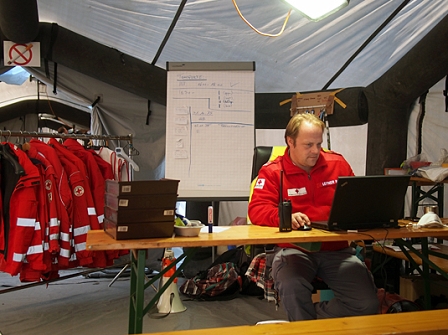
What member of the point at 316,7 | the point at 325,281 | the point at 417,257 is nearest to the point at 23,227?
the point at 325,281

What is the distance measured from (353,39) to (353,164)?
3.74 ft

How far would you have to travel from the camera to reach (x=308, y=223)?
7.03ft

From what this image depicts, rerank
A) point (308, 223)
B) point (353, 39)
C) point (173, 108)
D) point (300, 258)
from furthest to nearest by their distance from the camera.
Result: point (353, 39)
point (173, 108)
point (300, 258)
point (308, 223)

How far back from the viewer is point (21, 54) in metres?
4.40

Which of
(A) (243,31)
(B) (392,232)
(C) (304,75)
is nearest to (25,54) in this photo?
(A) (243,31)

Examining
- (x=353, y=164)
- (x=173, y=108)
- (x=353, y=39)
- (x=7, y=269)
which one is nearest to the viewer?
(x=7, y=269)

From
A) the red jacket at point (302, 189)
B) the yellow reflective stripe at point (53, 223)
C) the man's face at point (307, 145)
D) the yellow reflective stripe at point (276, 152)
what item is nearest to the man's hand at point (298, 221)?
the red jacket at point (302, 189)

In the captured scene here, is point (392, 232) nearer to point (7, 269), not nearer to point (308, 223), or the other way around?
point (308, 223)

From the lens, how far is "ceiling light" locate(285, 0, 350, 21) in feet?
8.29

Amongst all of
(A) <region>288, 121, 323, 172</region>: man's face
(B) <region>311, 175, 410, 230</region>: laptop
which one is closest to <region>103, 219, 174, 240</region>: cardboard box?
(B) <region>311, 175, 410, 230</region>: laptop

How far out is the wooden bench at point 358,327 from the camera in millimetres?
1221

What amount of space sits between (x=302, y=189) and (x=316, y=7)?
1.02 m

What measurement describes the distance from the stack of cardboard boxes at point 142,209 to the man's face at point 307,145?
81cm

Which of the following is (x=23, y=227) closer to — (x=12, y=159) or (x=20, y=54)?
(x=12, y=159)
